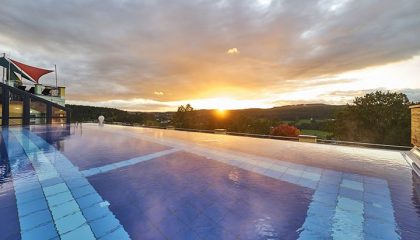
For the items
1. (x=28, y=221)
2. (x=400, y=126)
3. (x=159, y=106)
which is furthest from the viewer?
(x=159, y=106)

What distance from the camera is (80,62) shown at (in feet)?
79.6

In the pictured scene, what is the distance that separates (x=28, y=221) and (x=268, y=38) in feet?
51.1

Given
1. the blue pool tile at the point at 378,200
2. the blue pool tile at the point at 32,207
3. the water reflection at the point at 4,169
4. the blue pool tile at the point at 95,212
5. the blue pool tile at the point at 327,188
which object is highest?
the water reflection at the point at 4,169

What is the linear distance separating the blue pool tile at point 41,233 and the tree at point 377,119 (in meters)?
39.6

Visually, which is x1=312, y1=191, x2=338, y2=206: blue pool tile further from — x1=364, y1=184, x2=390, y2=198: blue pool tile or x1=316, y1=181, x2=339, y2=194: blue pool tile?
x1=364, y1=184, x2=390, y2=198: blue pool tile

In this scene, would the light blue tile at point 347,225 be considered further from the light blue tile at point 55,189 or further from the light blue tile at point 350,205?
the light blue tile at point 55,189

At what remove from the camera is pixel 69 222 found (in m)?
3.54

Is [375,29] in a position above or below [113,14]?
below

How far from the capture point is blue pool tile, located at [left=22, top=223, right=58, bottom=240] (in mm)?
3107

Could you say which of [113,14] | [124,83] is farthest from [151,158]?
[124,83]

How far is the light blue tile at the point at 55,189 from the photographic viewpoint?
184 inches

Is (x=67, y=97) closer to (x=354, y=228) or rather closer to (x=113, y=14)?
(x=113, y=14)

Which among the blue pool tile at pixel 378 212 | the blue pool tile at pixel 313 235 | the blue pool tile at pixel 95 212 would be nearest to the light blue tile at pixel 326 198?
the blue pool tile at pixel 378 212

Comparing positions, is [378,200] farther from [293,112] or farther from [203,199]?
[293,112]
